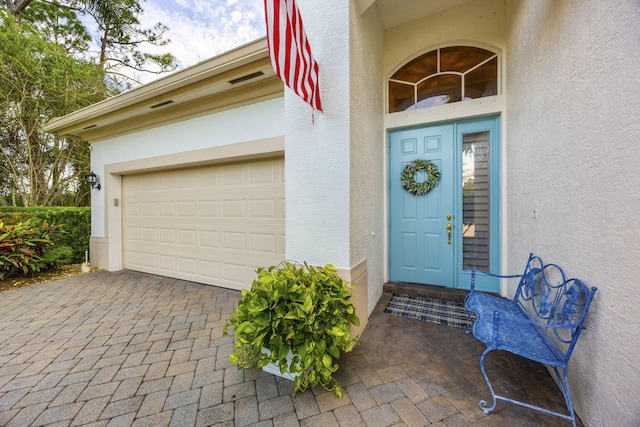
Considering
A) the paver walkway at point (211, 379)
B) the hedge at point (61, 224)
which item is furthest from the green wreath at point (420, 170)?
the hedge at point (61, 224)

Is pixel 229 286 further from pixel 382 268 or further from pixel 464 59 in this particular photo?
pixel 464 59

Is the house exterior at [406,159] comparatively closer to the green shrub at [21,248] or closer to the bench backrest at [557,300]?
the bench backrest at [557,300]

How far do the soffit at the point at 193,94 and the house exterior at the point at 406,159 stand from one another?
2cm

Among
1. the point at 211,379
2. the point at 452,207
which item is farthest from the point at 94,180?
the point at 452,207

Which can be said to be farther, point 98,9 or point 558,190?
point 98,9

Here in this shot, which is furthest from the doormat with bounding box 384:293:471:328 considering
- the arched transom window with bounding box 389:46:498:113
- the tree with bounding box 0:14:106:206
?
the tree with bounding box 0:14:106:206

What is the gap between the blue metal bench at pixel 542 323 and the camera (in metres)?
1.37

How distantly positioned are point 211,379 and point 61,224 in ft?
20.2

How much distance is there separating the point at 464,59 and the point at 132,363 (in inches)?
203

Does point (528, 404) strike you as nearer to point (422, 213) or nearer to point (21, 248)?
point (422, 213)

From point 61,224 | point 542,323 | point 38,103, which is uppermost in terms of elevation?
point 38,103

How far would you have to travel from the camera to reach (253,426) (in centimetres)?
141

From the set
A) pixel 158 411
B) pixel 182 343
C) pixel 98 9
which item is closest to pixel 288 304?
pixel 158 411

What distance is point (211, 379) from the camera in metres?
1.80
